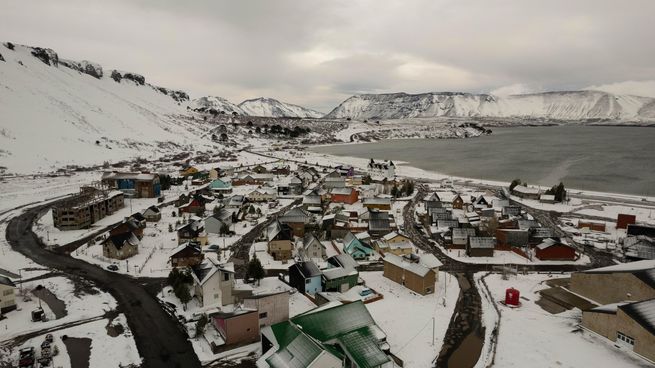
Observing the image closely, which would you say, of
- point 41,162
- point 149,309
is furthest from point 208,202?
point 41,162

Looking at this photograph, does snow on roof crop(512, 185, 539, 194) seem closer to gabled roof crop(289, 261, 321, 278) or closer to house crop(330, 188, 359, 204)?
house crop(330, 188, 359, 204)

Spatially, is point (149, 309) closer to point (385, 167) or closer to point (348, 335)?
point (348, 335)

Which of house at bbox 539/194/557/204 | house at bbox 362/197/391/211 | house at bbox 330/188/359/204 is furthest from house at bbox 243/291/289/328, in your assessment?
house at bbox 539/194/557/204

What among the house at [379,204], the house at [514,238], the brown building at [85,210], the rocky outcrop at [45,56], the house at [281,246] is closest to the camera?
the house at [281,246]

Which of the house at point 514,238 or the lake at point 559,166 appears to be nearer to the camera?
the house at point 514,238

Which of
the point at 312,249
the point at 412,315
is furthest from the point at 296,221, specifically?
the point at 412,315

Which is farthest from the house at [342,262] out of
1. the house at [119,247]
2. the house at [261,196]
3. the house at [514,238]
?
the house at [261,196]

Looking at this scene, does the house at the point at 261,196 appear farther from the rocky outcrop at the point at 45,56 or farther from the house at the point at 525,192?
the rocky outcrop at the point at 45,56
